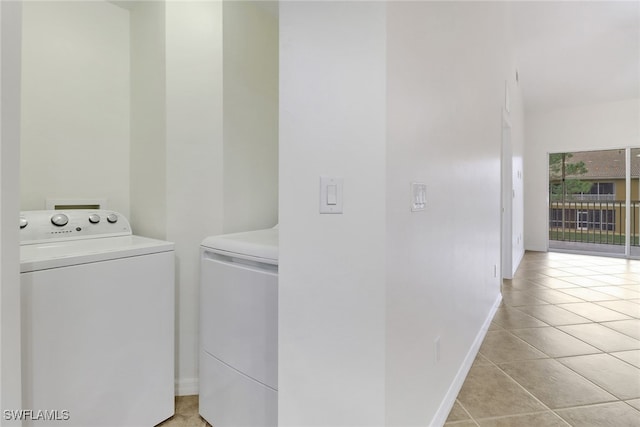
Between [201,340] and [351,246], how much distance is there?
1175 mm

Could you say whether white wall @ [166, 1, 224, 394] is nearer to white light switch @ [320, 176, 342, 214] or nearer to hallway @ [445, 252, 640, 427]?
white light switch @ [320, 176, 342, 214]

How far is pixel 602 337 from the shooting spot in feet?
8.62

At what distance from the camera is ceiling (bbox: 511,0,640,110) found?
3.41m

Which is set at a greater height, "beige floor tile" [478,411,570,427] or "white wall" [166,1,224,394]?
"white wall" [166,1,224,394]

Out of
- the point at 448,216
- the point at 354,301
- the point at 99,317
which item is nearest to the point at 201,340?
the point at 99,317

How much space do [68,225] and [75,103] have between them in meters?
0.82

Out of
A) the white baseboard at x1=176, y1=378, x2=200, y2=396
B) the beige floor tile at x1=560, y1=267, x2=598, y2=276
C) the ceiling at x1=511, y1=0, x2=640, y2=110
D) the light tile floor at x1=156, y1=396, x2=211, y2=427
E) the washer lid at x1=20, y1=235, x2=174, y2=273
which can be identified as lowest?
the light tile floor at x1=156, y1=396, x2=211, y2=427

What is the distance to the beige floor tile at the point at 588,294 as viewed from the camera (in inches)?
143

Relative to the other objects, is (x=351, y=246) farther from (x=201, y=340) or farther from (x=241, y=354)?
(x=201, y=340)

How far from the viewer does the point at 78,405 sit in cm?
142

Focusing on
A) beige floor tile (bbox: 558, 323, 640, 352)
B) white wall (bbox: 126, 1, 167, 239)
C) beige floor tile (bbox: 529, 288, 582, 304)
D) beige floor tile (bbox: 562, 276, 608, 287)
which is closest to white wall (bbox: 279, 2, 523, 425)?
white wall (bbox: 126, 1, 167, 239)

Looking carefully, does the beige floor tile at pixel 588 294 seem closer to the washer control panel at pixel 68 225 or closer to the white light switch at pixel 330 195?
the white light switch at pixel 330 195

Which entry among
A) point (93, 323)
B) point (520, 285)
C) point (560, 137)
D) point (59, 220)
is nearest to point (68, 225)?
point (59, 220)

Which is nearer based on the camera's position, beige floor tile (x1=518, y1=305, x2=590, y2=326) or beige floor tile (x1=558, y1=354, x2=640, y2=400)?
beige floor tile (x1=558, y1=354, x2=640, y2=400)
